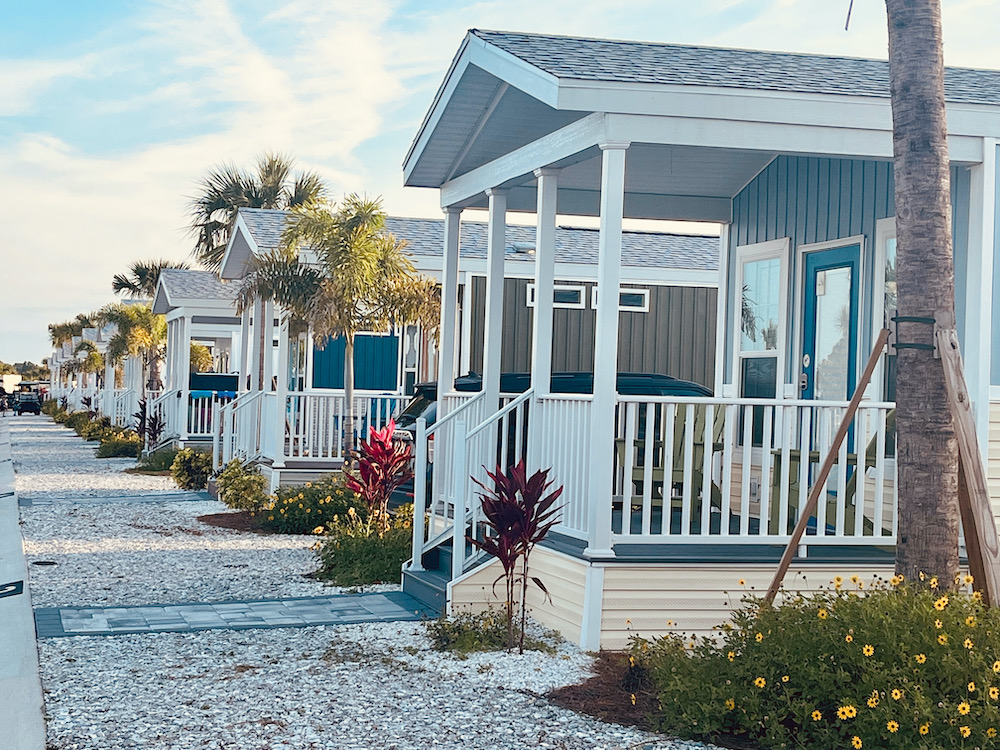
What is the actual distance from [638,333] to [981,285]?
11049 mm

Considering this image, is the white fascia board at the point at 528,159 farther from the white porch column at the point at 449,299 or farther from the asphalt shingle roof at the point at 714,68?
the asphalt shingle roof at the point at 714,68

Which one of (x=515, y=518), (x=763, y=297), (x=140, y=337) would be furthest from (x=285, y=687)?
(x=140, y=337)

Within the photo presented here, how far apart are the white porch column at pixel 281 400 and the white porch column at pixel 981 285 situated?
31.4 feet

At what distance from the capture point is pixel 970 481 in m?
6.05

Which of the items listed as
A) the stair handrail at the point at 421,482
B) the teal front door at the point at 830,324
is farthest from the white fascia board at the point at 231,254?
the teal front door at the point at 830,324

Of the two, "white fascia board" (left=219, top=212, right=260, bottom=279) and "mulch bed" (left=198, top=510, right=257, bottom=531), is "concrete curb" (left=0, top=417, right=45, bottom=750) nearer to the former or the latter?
"mulch bed" (left=198, top=510, right=257, bottom=531)

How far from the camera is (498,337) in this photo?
9.31 meters

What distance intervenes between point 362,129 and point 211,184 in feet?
48.1

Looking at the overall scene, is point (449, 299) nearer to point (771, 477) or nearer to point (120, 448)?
point (771, 477)

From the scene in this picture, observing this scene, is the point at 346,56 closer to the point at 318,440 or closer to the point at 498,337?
the point at 498,337

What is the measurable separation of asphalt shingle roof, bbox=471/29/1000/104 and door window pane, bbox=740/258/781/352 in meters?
2.13

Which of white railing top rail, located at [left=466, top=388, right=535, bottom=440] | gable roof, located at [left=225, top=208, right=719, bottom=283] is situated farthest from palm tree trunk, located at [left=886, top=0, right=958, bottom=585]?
gable roof, located at [left=225, top=208, right=719, bottom=283]

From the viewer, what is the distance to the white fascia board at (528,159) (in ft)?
25.0

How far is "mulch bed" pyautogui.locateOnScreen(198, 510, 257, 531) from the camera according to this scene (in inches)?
551
